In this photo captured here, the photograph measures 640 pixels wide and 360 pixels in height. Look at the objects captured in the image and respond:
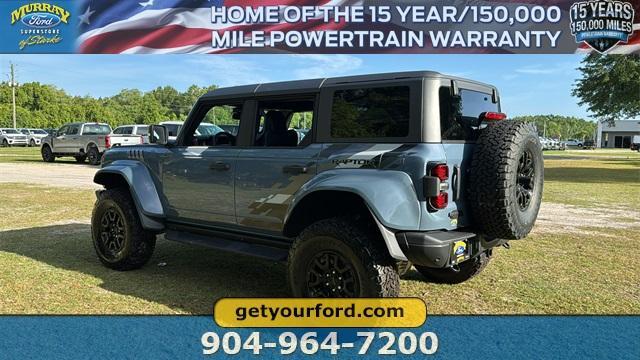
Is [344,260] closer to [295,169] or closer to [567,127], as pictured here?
[295,169]

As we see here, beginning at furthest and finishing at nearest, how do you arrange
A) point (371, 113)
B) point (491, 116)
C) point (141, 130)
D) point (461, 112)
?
point (141, 130) → point (491, 116) → point (461, 112) → point (371, 113)

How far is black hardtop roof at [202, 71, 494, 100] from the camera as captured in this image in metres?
3.80

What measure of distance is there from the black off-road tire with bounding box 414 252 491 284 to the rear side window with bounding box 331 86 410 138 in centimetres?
155

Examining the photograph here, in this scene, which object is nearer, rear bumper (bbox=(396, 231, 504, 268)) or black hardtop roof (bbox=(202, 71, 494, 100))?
rear bumper (bbox=(396, 231, 504, 268))

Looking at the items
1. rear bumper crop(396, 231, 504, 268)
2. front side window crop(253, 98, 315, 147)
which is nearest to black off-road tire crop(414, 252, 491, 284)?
rear bumper crop(396, 231, 504, 268)

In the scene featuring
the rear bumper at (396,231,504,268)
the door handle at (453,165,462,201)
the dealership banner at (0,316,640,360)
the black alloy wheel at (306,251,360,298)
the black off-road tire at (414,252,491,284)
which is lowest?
the dealership banner at (0,316,640,360)

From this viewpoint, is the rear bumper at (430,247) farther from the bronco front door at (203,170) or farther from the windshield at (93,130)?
the windshield at (93,130)

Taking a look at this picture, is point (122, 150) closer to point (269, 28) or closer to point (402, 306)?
point (269, 28)

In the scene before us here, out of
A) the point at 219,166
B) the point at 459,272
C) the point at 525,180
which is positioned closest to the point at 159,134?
the point at 219,166

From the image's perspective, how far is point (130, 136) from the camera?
779 inches

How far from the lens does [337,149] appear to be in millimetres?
3990

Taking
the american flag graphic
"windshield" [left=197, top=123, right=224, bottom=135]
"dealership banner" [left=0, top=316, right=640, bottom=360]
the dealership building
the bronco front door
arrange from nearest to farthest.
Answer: "dealership banner" [left=0, top=316, right=640, bottom=360], the bronco front door, "windshield" [left=197, top=123, right=224, bottom=135], the american flag graphic, the dealership building

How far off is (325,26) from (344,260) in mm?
3393

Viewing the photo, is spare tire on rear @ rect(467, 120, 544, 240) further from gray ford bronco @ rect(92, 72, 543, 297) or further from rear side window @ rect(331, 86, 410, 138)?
rear side window @ rect(331, 86, 410, 138)
